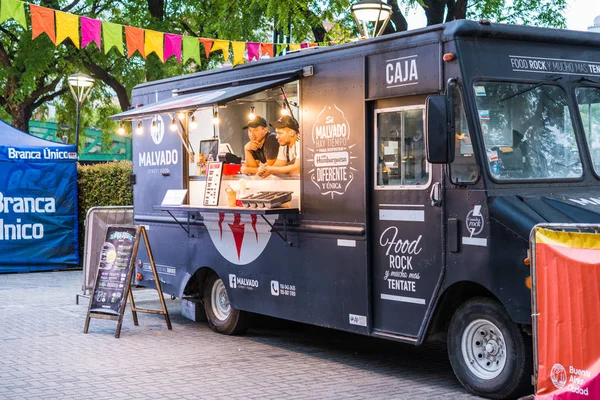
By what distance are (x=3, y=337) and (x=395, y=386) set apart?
506 cm

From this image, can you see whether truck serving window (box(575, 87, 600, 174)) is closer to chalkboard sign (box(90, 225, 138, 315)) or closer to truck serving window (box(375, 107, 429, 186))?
truck serving window (box(375, 107, 429, 186))

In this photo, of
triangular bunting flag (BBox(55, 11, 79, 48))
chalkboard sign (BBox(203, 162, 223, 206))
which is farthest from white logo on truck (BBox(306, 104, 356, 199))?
triangular bunting flag (BBox(55, 11, 79, 48))

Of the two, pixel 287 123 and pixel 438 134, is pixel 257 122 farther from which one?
pixel 438 134

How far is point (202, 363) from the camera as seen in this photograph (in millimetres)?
9078

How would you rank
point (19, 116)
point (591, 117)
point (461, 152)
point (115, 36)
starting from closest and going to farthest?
point (461, 152)
point (591, 117)
point (115, 36)
point (19, 116)

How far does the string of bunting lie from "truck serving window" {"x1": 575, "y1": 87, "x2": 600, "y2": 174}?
8.60 metres

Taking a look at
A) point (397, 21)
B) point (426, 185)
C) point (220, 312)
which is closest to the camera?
point (426, 185)

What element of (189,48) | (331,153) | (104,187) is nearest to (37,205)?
(104,187)

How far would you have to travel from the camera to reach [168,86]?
11.9 metres

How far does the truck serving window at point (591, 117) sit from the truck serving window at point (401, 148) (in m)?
1.41

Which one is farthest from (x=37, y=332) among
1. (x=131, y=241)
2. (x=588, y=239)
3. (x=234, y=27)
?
(x=234, y=27)

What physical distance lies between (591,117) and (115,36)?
9.22m

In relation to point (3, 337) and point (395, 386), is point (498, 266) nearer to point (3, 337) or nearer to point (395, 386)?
point (395, 386)

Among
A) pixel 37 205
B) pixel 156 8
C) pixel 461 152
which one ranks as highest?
pixel 156 8
